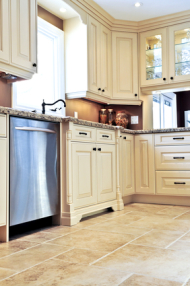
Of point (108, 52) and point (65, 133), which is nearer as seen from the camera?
point (65, 133)

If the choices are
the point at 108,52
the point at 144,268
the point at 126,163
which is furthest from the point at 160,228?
the point at 108,52

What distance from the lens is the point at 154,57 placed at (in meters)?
4.16

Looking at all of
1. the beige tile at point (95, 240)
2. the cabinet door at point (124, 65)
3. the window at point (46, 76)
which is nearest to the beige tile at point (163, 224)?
the beige tile at point (95, 240)

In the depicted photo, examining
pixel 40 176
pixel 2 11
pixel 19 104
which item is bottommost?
pixel 40 176

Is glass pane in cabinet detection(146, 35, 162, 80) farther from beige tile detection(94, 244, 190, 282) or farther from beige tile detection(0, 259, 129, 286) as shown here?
beige tile detection(0, 259, 129, 286)

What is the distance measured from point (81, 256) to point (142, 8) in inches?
126

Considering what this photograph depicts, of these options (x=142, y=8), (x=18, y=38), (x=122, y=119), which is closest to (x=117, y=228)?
(x=18, y=38)

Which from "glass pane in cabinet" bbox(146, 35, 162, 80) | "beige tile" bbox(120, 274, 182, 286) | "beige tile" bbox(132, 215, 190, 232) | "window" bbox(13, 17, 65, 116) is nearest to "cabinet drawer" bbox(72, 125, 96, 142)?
"window" bbox(13, 17, 65, 116)

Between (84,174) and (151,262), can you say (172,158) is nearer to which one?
(84,174)

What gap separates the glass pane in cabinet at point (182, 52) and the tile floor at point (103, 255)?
6.80ft

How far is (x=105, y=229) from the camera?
95.1 inches

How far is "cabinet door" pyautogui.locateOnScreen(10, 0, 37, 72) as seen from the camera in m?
2.48

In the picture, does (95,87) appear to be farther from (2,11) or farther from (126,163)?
(2,11)

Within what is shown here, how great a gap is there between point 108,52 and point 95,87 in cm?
64
